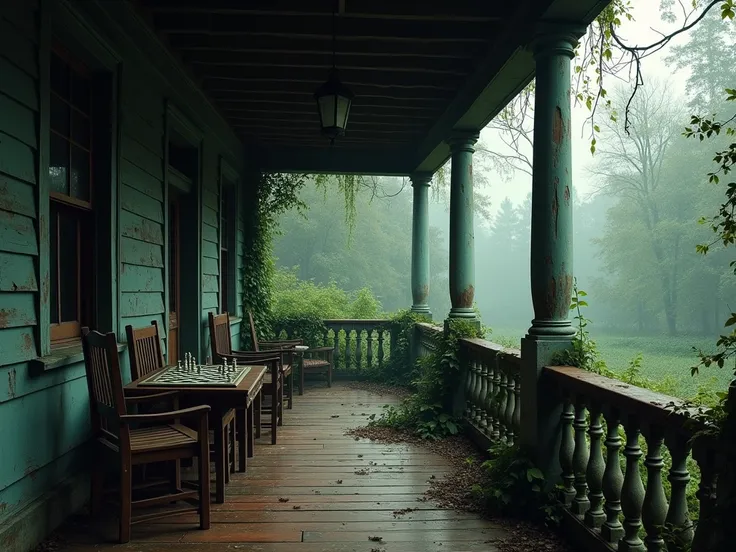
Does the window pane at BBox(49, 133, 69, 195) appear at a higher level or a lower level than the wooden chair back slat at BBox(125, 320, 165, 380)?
higher

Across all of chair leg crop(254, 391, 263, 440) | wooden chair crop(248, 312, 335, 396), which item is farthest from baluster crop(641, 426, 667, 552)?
wooden chair crop(248, 312, 335, 396)

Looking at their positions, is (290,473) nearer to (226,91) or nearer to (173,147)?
(173,147)

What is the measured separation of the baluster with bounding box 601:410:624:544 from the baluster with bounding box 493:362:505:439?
62.2 inches

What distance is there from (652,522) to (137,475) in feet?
9.40

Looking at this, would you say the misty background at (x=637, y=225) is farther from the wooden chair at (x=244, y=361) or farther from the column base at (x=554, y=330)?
the wooden chair at (x=244, y=361)

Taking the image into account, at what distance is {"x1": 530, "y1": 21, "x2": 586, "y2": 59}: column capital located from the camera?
3.24 metres

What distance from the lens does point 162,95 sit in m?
4.43

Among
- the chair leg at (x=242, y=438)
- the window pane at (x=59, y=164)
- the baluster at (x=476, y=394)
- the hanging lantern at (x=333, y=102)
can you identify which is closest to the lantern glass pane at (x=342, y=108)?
the hanging lantern at (x=333, y=102)

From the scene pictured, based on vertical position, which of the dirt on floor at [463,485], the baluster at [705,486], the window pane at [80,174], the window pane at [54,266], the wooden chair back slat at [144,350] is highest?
the window pane at [80,174]

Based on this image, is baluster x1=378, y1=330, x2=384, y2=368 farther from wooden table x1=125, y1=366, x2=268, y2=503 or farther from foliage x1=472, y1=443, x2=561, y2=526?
foliage x1=472, y1=443, x2=561, y2=526

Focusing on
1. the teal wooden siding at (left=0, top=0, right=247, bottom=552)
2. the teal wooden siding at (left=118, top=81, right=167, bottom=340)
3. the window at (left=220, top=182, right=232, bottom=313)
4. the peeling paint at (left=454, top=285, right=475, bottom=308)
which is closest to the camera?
the teal wooden siding at (left=0, top=0, right=247, bottom=552)

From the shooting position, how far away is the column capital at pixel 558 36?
10.6ft

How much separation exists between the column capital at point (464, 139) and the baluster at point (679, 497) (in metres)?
4.01

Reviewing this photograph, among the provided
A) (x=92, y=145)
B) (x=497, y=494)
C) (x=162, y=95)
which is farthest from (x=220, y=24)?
(x=497, y=494)
